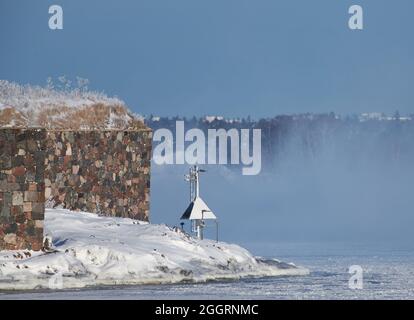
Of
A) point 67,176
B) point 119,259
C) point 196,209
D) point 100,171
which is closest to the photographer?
point 119,259

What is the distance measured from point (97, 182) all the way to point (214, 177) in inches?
115

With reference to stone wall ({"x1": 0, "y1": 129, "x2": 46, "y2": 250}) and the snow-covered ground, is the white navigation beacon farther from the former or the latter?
stone wall ({"x1": 0, "y1": 129, "x2": 46, "y2": 250})

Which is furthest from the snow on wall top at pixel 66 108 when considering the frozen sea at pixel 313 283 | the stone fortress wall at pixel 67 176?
the frozen sea at pixel 313 283

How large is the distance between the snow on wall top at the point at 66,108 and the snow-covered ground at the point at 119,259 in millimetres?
1610

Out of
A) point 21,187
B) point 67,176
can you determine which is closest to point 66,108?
point 67,176

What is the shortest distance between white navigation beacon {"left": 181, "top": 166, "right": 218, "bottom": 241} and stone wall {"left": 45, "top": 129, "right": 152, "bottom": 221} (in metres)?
2.26

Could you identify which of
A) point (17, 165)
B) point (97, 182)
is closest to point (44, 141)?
point (17, 165)

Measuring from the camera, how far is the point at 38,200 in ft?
73.2

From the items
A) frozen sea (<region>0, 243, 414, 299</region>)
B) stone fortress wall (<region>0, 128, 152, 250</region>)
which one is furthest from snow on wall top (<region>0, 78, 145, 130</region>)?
frozen sea (<region>0, 243, 414, 299</region>)

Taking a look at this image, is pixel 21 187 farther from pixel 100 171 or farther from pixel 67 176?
pixel 100 171

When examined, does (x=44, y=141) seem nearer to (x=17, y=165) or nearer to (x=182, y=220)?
(x=17, y=165)

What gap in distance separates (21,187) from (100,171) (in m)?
4.57

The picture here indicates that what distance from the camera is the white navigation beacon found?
79.1 ft

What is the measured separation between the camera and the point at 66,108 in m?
25.9
